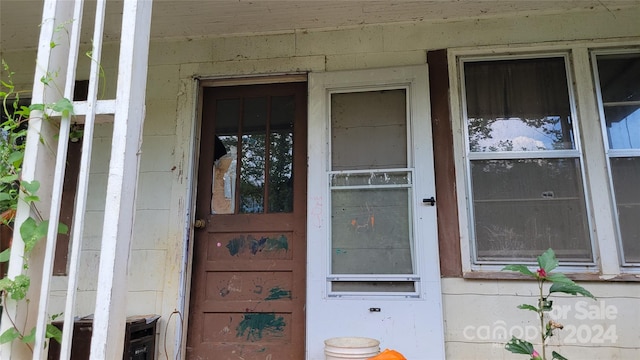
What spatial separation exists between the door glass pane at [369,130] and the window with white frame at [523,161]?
1.34 feet

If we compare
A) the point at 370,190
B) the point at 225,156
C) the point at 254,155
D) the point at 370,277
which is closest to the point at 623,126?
the point at 370,190

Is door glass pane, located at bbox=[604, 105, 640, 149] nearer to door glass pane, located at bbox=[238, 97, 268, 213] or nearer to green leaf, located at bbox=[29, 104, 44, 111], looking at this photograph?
door glass pane, located at bbox=[238, 97, 268, 213]

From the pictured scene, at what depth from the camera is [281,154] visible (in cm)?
276

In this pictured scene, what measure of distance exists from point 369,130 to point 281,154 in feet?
2.01

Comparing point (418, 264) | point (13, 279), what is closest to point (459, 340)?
point (418, 264)

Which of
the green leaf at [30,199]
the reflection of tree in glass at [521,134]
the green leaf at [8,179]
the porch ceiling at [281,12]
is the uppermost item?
the porch ceiling at [281,12]

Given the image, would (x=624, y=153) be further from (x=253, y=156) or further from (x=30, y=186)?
(x=30, y=186)

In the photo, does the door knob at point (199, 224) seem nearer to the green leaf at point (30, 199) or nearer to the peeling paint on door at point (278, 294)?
the peeling paint on door at point (278, 294)

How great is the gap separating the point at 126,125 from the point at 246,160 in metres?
1.48

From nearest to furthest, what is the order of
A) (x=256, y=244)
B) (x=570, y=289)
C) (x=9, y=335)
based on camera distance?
1. (x=9, y=335)
2. (x=570, y=289)
3. (x=256, y=244)

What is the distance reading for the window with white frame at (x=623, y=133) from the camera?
232cm

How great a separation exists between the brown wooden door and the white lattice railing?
1.36m

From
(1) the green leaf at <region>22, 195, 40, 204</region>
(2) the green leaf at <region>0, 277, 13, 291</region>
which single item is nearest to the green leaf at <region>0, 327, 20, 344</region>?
(2) the green leaf at <region>0, 277, 13, 291</region>

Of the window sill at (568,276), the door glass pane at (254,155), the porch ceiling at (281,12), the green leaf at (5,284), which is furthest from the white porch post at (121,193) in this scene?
the window sill at (568,276)
